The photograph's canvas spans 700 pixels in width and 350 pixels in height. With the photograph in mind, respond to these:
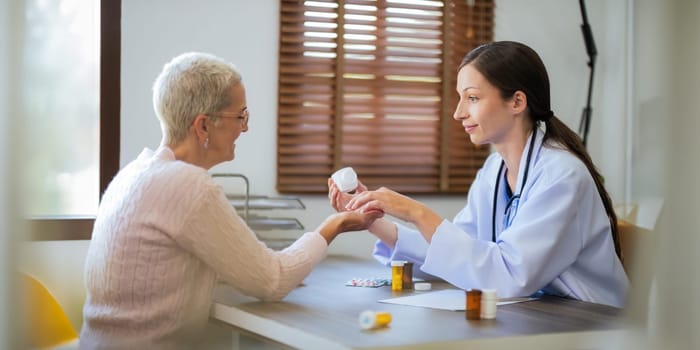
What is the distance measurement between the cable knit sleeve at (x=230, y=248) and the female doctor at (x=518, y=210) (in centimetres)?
38

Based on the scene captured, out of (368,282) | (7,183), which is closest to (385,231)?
(368,282)

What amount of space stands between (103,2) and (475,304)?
2.33m

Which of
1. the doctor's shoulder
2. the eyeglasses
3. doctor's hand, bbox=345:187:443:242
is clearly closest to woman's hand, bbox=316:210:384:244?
doctor's hand, bbox=345:187:443:242

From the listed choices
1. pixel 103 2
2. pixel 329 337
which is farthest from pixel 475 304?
pixel 103 2

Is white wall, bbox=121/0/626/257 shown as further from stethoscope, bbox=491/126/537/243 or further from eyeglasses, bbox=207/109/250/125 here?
eyeglasses, bbox=207/109/250/125

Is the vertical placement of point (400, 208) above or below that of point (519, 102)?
below

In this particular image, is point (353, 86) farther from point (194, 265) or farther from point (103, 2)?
point (194, 265)

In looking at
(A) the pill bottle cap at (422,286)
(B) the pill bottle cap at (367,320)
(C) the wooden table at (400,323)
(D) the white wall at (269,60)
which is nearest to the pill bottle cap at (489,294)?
(C) the wooden table at (400,323)

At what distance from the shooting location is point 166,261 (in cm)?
159

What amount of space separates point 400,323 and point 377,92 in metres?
2.65

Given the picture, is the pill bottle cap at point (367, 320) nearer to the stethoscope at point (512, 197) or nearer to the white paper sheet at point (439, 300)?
the white paper sheet at point (439, 300)

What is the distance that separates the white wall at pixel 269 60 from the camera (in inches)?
134

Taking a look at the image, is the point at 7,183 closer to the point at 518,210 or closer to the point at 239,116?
the point at 239,116

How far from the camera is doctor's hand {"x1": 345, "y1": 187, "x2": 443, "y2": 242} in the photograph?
1852mm
